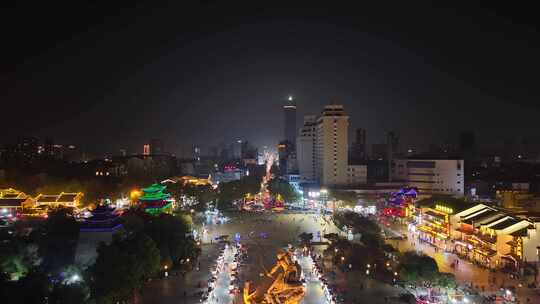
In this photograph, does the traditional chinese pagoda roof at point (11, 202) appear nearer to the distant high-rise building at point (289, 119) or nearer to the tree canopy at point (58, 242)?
the tree canopy at point (58, 242)

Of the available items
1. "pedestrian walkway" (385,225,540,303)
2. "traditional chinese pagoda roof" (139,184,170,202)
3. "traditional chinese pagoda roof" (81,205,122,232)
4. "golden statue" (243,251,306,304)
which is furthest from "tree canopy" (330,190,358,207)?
"golden statue" (243,251,306,304)

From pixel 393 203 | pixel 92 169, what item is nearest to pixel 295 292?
pixel 393 203

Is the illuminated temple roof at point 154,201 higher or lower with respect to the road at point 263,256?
higher

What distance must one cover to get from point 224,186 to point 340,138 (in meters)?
15.7

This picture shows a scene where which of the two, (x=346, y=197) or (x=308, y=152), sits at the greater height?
(x=308, y=152)

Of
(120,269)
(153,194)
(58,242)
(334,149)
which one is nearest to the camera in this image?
(120,269)

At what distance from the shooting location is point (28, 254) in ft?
63.2

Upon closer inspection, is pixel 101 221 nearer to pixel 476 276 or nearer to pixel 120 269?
pixel 120 269

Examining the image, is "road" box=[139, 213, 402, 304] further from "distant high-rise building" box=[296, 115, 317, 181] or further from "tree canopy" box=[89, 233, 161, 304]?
"distant high-rise building" box=[296, 115, 317, 181]

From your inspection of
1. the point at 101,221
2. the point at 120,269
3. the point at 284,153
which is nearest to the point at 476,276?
the point at 120,269

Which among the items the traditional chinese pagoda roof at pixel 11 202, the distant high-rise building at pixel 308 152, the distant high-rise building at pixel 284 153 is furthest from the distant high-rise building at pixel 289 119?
the traditional chinese pagoda roof at pixel 11 202

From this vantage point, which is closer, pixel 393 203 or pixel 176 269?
pixel 176 269

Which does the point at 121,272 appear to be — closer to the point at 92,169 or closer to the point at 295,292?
the point at 295,292

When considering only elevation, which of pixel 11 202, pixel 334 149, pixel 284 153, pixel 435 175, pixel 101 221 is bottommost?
pixel 11 202
